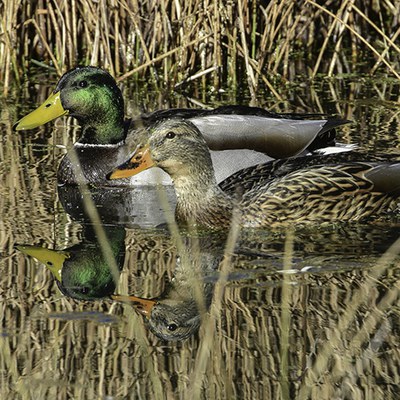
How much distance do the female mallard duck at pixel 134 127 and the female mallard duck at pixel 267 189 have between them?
120cm

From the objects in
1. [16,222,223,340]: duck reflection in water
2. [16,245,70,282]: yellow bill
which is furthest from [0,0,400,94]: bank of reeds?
[16,245,70,282]: yellow bill

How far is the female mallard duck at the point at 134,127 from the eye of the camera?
27.2ft

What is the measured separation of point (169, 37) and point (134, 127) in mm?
1742

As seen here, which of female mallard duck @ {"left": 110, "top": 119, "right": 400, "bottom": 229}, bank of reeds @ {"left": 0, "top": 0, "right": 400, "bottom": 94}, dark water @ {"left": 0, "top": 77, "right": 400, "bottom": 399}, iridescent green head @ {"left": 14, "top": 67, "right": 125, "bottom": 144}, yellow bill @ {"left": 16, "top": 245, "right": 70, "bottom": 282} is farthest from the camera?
bank of reeds @ {"left": 0, "top": 0, "right": 400, "bottom": 94}

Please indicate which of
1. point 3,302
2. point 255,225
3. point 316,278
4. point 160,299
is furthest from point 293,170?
point 3,302

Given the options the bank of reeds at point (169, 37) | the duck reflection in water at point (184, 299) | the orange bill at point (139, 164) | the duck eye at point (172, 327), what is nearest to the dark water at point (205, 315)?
the duck reflection in water at point (184, 299)

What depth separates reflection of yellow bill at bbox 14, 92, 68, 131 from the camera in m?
8.35

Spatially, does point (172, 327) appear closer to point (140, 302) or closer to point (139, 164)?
point (140, 302)

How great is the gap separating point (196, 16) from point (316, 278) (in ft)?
14.7

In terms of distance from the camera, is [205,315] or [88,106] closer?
[205,315]

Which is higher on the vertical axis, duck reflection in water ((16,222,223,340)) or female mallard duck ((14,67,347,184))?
female mallard duck ((14,67,347,184))

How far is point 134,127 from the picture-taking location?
342 inches

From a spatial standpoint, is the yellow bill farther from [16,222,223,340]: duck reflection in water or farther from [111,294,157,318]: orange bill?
[111,294,157,318]: orange bill

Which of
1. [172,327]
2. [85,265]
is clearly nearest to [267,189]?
[85,265]
